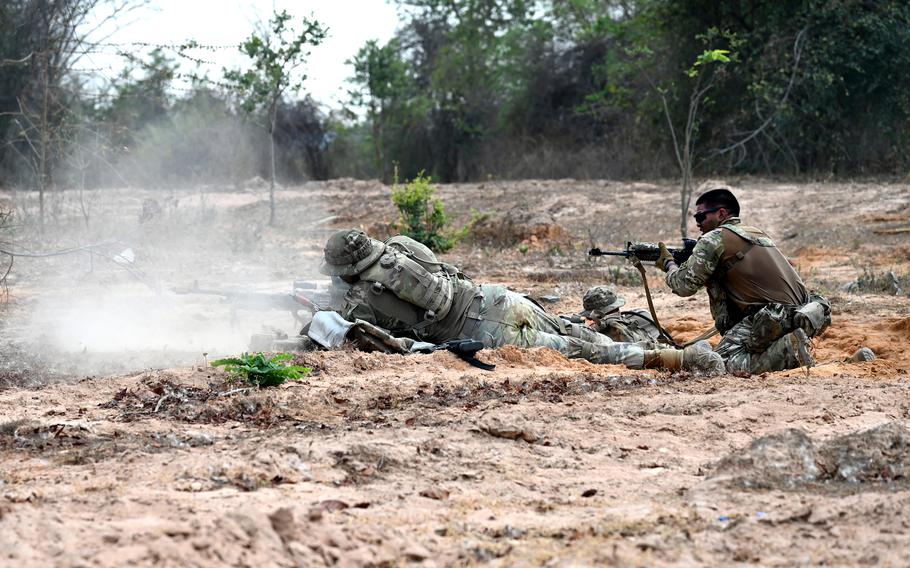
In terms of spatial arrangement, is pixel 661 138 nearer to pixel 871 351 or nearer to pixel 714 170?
pixel 714 170

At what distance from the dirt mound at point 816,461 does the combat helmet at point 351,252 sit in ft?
12.4

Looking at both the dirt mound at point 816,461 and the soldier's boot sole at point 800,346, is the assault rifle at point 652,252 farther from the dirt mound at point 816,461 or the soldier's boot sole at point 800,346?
the dirt mound at point 816,461

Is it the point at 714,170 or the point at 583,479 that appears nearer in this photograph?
the point at 583,479

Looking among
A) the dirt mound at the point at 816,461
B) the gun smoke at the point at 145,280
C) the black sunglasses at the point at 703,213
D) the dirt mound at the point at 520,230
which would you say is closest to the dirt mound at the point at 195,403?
the gun smoke at the point at 145,280

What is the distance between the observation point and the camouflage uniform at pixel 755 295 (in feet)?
24.3

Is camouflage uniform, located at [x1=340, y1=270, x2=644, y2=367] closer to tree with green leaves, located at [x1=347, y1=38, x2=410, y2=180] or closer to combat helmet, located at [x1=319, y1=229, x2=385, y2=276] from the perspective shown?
combat helmet, located at [x1=319, y1=229, x2=385, y2=276]

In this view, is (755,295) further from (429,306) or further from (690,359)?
(429,306)

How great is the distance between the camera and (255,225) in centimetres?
1808

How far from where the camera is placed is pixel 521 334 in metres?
7.90

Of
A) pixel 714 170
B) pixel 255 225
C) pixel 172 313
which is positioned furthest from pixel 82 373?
pixel 714 170

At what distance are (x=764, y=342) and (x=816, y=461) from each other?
3.10 metres

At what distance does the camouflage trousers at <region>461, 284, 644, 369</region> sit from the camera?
7832 mm

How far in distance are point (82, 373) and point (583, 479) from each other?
4.37 m

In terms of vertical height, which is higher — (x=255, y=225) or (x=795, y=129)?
(x=795, y=129)
